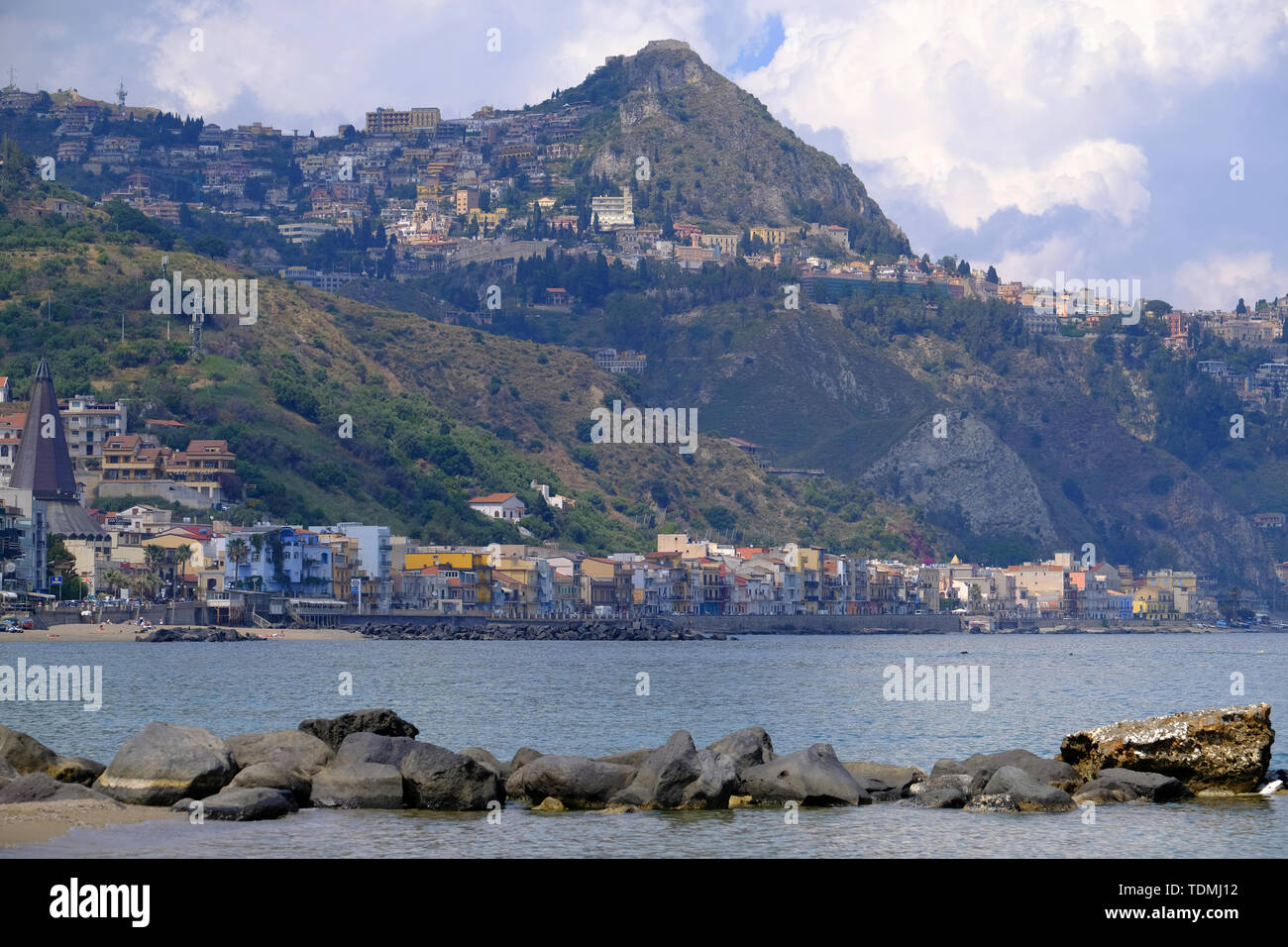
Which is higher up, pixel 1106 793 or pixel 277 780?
pixel 277 780

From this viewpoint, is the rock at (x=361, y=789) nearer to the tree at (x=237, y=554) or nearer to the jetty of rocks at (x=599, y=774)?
the jetty of rocks at (x=599, y=774)

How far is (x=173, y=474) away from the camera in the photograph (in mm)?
154500

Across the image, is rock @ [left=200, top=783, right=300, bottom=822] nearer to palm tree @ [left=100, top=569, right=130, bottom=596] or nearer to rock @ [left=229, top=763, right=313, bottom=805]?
rock @ [left=229, top=763, right=313, bottom=805]

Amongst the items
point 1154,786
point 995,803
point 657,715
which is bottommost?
point 657,715

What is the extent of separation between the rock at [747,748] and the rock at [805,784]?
0.79 m

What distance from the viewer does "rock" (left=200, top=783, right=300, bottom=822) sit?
88.3 ft

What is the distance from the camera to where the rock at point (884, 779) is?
32.0 metres

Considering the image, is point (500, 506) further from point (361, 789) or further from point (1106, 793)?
point (361, 789)

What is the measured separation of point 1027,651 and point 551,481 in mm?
73561

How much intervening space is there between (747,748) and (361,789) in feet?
24.5

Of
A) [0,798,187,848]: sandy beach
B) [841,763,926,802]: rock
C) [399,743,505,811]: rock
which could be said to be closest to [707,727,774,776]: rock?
[841,763,926,802]: rock

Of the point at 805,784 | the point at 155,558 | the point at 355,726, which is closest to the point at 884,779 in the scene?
the point at 805,784

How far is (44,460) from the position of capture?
13925 cm

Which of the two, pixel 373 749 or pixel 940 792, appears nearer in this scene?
pixel 373 749
